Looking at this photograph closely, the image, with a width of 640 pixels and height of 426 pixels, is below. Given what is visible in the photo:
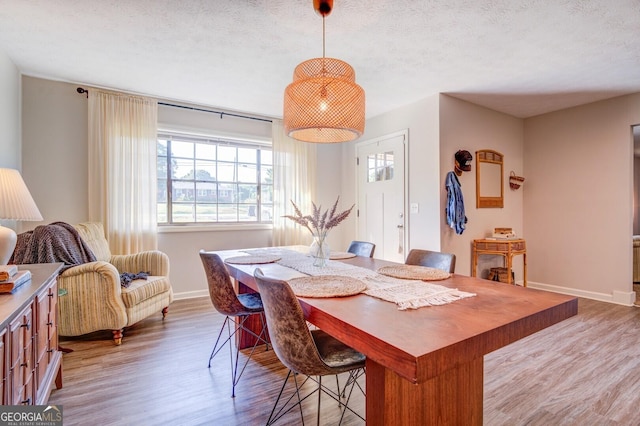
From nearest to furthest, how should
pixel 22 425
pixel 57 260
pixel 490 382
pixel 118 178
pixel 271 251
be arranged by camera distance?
pixel 22 425 < pixel 490 382 < pixel 57 260 < pixel 271 251 < pixel 118 178

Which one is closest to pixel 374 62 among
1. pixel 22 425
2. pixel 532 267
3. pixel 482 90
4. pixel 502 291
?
pixel 482 90

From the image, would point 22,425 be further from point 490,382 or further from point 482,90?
point 482,90

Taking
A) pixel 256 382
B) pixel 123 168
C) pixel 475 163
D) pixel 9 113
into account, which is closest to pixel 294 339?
pixel 256 382

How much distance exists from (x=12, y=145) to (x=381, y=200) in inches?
158

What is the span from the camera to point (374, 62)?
2967 millimetres

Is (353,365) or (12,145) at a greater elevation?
(12,145)

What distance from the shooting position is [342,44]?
2.61 m

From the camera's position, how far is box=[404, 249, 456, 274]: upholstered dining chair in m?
2.08

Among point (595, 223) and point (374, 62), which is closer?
point (374, 62)

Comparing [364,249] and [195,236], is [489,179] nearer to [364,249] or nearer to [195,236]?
[364,249]

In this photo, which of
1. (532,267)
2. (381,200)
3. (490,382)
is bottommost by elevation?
(490,382)

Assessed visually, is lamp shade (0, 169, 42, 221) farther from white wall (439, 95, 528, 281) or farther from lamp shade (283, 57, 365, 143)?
white wall (439, 95, 528, 281)

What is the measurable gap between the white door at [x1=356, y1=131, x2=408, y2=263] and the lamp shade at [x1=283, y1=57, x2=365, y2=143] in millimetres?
2344

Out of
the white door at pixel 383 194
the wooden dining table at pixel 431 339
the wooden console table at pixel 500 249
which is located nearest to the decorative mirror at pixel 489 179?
the wooden console table at pixel 500 249
